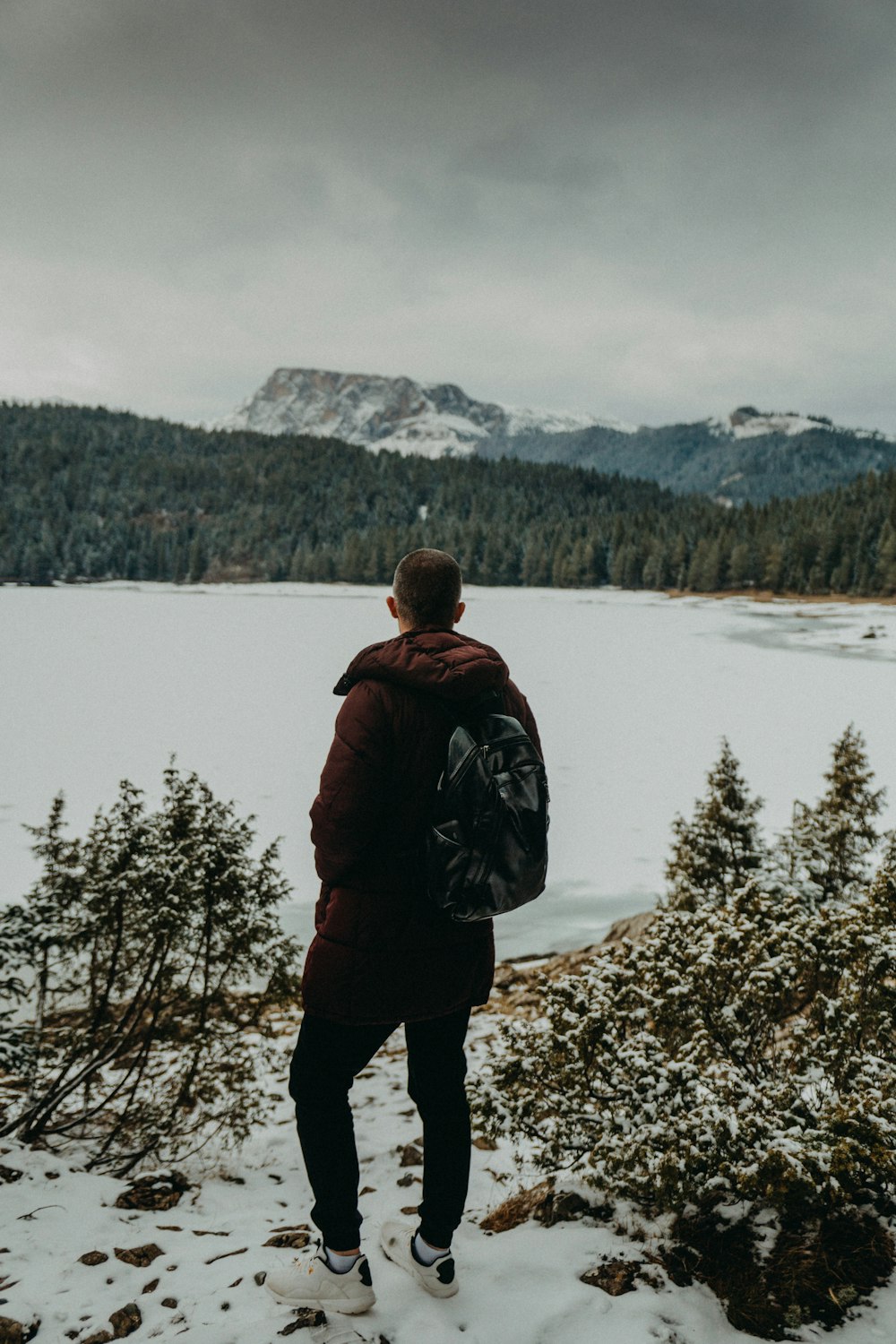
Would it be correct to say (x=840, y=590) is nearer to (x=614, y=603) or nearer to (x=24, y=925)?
(x=614, y=603)

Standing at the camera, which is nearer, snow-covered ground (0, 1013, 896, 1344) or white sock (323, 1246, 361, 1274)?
snow-covered ground (0, 1013, 896, 1344)

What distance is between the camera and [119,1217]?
3.57 metres

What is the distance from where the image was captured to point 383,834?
2.57m

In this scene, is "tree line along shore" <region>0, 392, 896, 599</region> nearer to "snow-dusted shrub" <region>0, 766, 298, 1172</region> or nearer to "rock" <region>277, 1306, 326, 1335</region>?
"snow-dusted shrub" <region>0, 766, 298, 1172</region>

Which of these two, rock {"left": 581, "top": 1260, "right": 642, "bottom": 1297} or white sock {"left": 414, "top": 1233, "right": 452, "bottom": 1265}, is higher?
white sock {"left": 414, "top": 1233, "right": 452, "bottom": 1265}

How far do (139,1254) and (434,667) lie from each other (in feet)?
9.78

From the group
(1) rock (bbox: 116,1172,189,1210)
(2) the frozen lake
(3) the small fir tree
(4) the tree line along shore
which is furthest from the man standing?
(4) the tree line along shore

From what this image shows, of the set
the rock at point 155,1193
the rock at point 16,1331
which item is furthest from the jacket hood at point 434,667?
the rock at point 155,1193

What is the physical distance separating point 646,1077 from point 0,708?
19543 millimetres

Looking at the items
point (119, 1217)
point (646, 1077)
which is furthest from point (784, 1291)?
point (119, 1217)

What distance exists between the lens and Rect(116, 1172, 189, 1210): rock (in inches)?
152

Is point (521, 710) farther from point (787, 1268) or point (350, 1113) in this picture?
point (787, 1268)

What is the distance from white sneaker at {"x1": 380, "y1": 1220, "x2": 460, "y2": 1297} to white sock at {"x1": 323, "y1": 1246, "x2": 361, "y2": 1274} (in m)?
0.27

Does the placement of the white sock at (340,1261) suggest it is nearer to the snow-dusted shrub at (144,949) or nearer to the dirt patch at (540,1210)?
the dirt patch at (540,1210)
